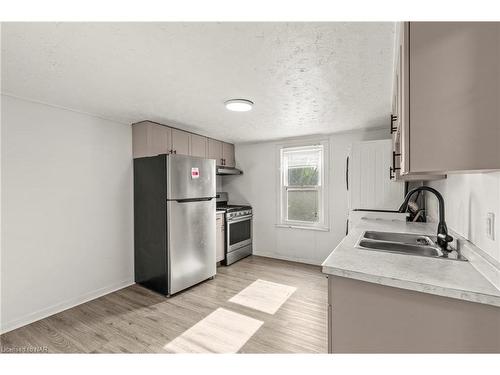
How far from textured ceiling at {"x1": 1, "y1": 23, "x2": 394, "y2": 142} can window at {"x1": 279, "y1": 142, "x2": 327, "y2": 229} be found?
1334 mm

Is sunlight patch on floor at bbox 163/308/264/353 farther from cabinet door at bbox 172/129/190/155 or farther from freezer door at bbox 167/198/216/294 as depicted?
cabinet door at bbox 172/129/190/155

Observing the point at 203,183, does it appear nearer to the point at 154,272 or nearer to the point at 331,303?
the point at 154,272

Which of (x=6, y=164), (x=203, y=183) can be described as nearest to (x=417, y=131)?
(x=203, y=183)

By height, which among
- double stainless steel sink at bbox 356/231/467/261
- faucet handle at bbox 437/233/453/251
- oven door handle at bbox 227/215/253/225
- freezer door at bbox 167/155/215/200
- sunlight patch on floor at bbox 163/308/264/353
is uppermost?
freezer door at bbox 167/155/215/200

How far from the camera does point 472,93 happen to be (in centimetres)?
84

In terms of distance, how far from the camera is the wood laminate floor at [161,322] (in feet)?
6.30

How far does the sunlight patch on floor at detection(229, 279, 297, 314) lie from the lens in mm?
2557

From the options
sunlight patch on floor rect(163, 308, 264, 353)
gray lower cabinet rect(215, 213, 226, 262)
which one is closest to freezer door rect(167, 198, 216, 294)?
gray lower cabinet rect(215, 213, 226, 262)

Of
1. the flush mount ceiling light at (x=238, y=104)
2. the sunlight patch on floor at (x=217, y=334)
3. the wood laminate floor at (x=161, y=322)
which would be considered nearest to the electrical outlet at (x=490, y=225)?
the wood laminate floor at (x=161, y=322)

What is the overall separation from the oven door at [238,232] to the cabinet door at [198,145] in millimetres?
1206

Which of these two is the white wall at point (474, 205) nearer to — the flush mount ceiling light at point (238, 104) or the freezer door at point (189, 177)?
the flush mount ceiling light at point (238, 104)

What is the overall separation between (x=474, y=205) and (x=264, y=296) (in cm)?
220

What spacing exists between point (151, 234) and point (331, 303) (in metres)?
2.41
